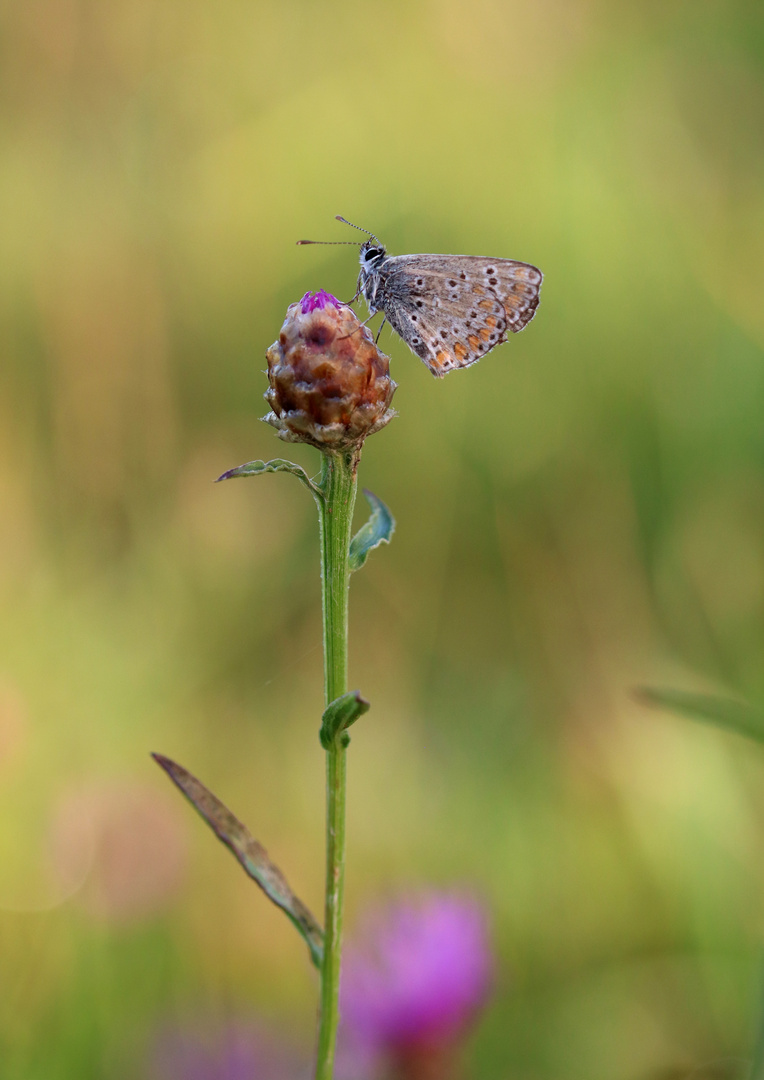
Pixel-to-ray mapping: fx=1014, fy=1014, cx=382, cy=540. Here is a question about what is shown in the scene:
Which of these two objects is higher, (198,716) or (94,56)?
(94,56)

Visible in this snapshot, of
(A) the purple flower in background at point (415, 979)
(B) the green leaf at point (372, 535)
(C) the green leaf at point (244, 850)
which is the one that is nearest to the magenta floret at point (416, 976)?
(A) the purple flower in background at point (415, 979)

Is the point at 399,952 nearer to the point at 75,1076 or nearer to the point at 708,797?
the point at 75,1076

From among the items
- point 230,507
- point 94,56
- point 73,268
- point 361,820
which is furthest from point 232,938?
point 94,56

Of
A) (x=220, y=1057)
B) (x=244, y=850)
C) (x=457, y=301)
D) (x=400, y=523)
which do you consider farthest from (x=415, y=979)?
(x=400, y=523)

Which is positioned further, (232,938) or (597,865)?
(597,865)

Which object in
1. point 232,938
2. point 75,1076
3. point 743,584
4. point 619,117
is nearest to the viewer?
point 75,1076

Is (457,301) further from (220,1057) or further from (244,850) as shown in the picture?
(220,1057)

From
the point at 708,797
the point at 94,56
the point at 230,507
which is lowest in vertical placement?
the point at 708,797

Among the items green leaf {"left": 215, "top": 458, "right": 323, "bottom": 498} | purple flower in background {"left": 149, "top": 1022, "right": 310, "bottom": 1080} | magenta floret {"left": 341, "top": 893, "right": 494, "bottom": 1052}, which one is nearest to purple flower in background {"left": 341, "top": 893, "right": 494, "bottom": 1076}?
magenta floret {"left": 341, "top": 893, "right": 494, "bottom": 1052}
